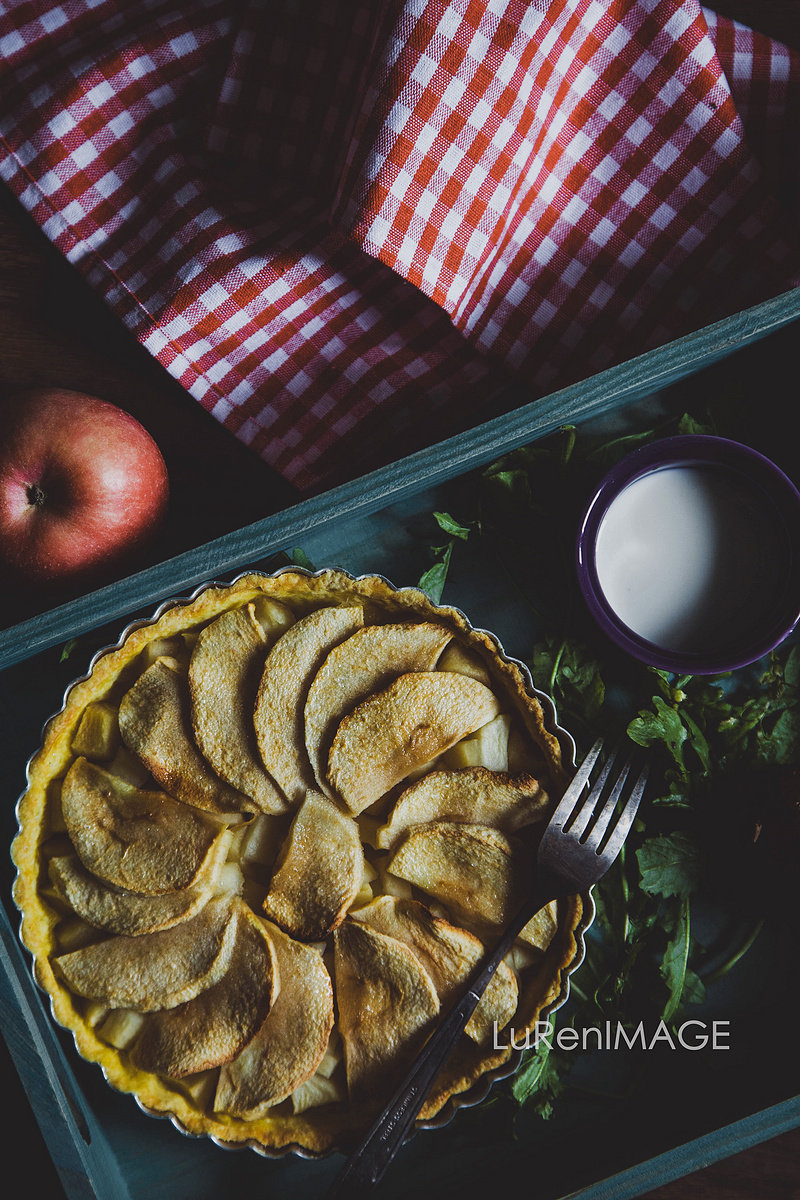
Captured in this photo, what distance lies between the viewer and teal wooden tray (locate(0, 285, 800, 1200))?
49.4 inches

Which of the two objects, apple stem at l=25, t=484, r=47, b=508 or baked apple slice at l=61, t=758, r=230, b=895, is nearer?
baked apple slice at l=61, t=758, r=230, b=895

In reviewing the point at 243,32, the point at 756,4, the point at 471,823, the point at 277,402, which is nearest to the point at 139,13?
the point at 243,32

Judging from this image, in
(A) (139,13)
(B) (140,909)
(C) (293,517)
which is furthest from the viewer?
(A) (139,13)

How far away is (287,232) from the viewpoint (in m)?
1.42

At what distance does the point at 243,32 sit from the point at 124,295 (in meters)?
0.43

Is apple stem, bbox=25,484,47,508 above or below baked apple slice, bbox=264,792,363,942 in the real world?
above

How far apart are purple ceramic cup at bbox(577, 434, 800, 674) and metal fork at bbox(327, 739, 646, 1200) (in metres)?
0.21

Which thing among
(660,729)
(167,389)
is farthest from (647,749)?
(167,389)

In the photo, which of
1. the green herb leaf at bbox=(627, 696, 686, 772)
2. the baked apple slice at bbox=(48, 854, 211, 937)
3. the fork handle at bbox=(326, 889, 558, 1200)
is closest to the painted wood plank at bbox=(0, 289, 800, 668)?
the baked apple slice at bbox=(48, 854, 211, 937)

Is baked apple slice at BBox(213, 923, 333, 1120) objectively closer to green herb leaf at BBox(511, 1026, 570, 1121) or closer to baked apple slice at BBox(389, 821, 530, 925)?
baked apple slice at BBox(389, 821, 530, 925)

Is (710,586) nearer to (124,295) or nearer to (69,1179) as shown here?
(124,295)

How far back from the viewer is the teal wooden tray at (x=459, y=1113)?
1.25 meters

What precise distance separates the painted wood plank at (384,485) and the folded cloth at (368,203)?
17cm

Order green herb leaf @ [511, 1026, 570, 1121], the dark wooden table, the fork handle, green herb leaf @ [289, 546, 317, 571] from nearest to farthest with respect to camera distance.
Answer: the fork handle → green herb leaf @ [511, 1026, 570, 1121] → green herb leaf @ [289, 546, 317, 571] → the dark wooden table
